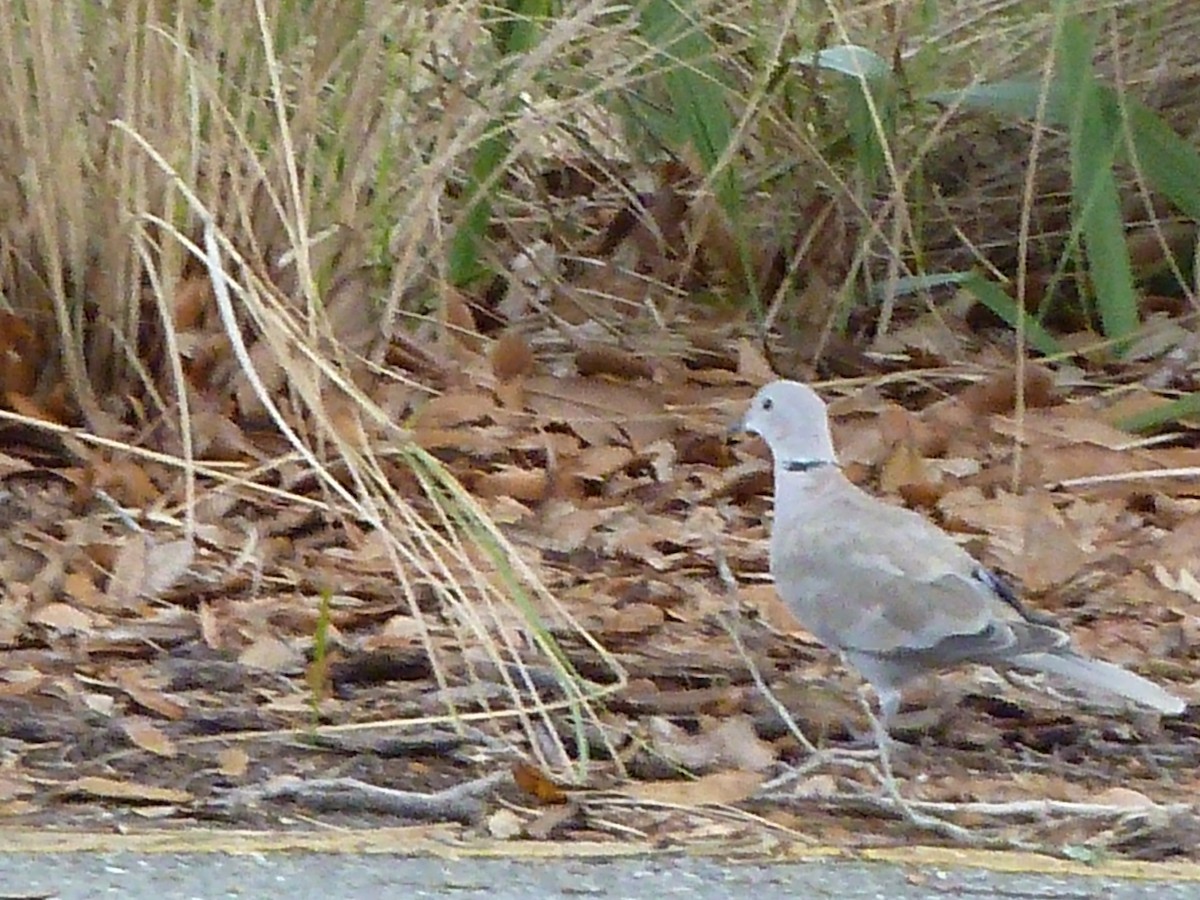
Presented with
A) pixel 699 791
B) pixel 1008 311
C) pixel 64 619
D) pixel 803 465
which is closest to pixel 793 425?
pixel 803 465

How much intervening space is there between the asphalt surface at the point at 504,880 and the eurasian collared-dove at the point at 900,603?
527 mm

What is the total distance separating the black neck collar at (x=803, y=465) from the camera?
308 cm

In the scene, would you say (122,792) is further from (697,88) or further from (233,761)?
(697,88)

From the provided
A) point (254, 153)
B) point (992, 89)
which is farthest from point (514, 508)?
point (992, 89)

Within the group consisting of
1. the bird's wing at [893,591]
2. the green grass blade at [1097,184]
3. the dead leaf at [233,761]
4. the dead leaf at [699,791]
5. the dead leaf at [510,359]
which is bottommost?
the dead leaf at [699,791]

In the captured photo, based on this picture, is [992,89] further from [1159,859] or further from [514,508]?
[1159,859]

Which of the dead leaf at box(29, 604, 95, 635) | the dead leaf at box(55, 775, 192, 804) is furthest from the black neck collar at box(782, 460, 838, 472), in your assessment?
the dead leaf at box(55, 775, 192, 804)

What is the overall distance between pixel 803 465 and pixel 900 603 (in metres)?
0.42

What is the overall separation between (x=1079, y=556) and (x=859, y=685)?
1.68 ft

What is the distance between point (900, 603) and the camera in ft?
8.86

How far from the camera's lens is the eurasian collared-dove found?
258cm

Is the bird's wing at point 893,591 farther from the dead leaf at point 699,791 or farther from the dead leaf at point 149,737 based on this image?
the dead leaf at point 149,737

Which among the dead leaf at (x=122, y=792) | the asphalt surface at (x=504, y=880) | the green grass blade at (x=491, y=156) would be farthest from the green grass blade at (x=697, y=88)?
the asphalt surface at (x=504, y=880)

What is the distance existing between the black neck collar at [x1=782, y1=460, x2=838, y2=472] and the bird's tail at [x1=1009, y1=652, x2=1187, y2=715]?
0.53m
